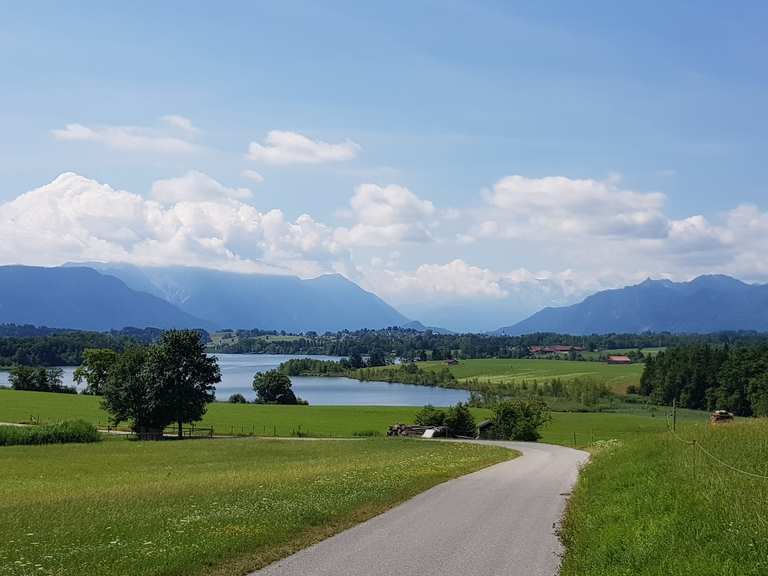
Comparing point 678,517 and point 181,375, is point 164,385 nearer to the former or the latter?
point 181,375

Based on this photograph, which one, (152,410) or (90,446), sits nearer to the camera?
(90,446)

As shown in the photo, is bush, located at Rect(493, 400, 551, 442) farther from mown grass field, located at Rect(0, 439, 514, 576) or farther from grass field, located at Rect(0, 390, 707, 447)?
mown grass field, located at Rect(0, 439, 514, 576)

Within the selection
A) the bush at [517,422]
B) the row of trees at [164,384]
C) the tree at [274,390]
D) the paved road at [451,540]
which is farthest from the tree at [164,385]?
the tree at [274,390]

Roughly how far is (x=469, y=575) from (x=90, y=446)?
5624cm

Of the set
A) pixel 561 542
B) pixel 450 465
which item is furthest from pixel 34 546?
pixel 450 465

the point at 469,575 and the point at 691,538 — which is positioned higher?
the point at 691,538

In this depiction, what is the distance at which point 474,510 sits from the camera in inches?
875

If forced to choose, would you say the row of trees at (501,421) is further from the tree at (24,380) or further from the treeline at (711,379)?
the tree at (24,380)

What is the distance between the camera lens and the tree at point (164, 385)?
78750mm

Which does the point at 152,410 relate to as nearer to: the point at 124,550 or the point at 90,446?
the point at 90,446

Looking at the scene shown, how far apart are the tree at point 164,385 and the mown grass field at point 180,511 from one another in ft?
110

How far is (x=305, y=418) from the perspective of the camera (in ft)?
341

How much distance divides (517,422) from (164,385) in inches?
1491

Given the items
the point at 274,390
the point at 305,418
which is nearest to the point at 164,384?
the point at 305,418
